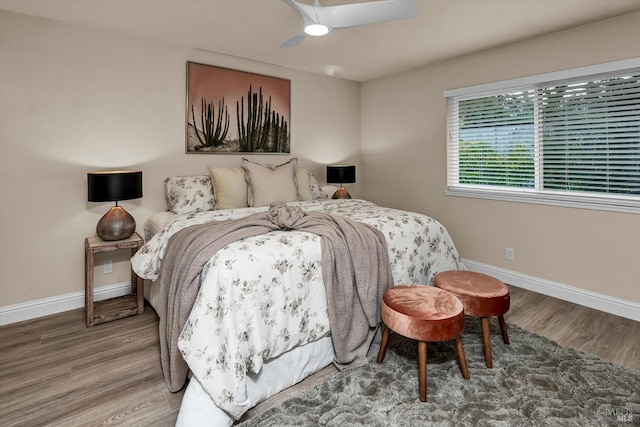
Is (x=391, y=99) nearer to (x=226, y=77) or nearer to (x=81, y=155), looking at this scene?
(x=226, y=77)

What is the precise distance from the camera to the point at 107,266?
10.5ft

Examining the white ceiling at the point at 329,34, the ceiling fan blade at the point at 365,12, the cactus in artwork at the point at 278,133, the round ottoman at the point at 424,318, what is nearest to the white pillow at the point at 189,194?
the cactus in artwork at the point at 278,133

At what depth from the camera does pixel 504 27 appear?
2980 millimetres

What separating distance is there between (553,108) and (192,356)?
11.6 ft

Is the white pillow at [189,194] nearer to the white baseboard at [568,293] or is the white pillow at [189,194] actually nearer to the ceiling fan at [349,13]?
the ceiling fan at [349,13]

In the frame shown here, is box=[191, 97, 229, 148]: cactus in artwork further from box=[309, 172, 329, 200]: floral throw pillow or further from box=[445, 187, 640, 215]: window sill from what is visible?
box=[445, 187, 640, 215]: window sill

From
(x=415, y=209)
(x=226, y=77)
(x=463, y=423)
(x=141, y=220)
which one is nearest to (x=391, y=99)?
(x=415, y=209)

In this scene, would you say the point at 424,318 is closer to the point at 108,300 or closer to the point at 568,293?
the point at 568,293

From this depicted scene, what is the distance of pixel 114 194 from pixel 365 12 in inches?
88.6

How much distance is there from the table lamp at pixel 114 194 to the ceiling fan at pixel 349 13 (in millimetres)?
1800

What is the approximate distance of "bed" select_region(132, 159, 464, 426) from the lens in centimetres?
162

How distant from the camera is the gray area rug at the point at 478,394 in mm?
1687

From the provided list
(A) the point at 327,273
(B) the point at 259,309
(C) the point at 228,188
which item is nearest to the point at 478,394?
(A) the point at 327,273

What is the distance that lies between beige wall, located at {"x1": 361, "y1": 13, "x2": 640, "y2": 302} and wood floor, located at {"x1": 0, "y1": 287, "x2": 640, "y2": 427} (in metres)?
0.43
